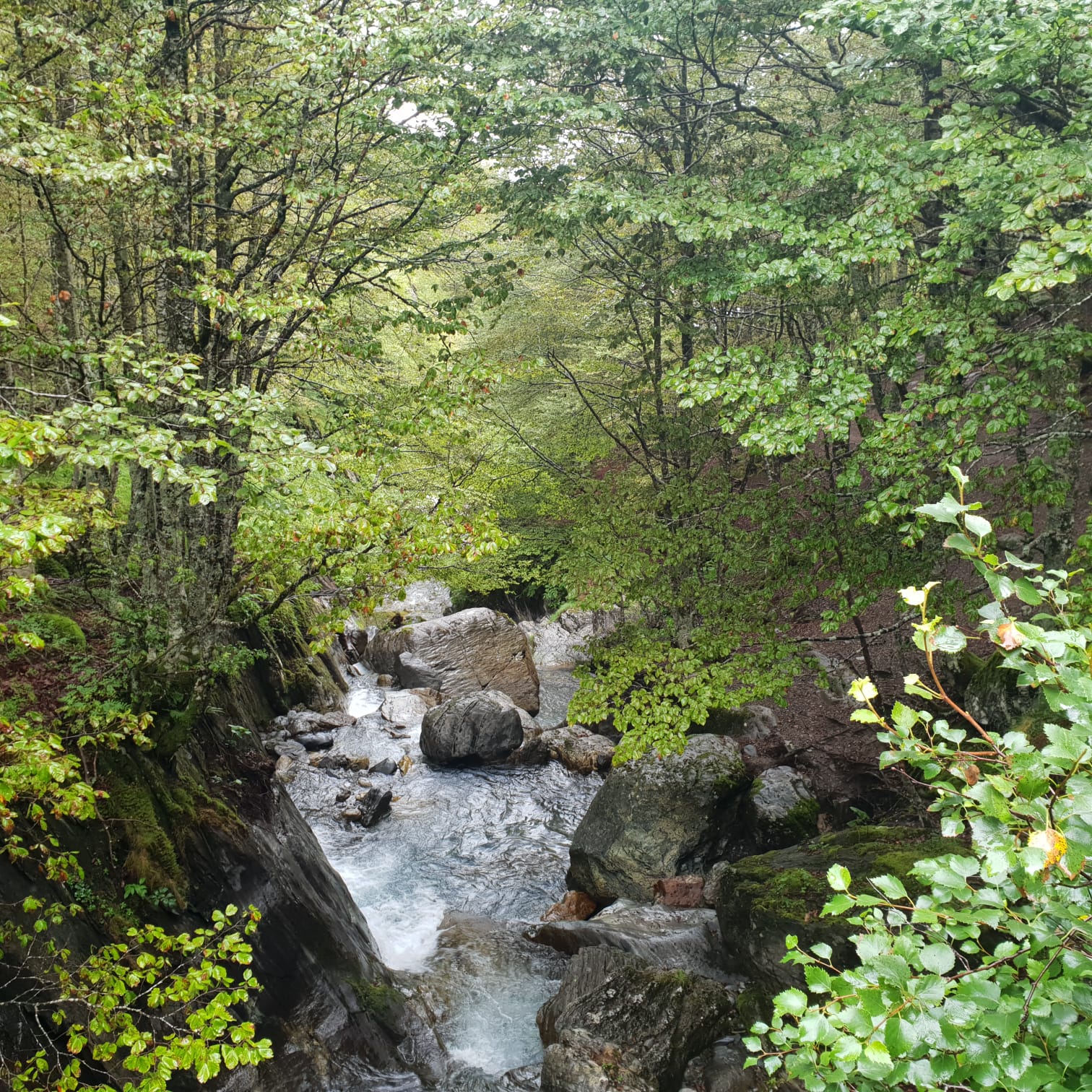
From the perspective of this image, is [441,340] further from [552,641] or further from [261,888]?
[552,641]

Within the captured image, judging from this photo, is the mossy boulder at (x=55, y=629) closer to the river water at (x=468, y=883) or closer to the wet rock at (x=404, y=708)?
the river water at (x=468, y=883)

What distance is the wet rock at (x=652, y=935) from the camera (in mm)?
8250

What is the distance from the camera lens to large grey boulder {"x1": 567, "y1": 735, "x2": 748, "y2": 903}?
A: 10.3 m

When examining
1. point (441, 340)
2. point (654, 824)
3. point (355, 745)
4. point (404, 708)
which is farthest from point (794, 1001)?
point (404, 708)

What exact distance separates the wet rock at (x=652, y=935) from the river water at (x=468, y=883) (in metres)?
0.34

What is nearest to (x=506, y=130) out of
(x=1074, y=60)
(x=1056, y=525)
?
(x=1074, y=60)

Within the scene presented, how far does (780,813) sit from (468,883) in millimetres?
4829

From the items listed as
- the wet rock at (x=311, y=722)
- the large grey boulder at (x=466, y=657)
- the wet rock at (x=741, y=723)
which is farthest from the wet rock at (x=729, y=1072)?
the large grey boulder at (x=466, y=657)

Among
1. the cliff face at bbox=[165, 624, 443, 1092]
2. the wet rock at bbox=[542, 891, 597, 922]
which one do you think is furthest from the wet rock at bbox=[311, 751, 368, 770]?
the wet rock at bbox=[542, 891, 597, 922]

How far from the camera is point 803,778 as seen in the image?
38.0ft

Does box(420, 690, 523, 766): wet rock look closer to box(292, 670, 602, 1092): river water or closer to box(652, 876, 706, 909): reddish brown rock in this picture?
box(292, 670, 602, 1092): river water

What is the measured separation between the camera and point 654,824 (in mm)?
10461

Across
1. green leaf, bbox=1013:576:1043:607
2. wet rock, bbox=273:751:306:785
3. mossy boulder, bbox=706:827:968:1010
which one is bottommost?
wet rock, bbox=273:751:306:785

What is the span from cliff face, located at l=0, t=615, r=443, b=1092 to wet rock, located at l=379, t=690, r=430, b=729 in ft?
25.7
